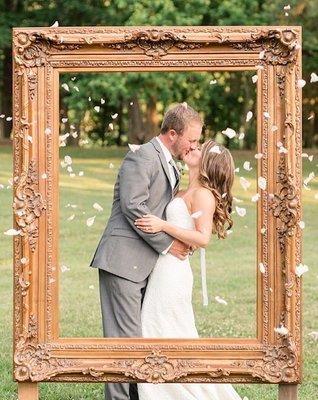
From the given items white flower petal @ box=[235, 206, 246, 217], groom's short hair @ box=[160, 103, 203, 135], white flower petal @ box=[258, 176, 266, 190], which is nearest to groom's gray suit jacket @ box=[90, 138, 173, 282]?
groom's short hair @ box=[160, 103, 203, 135]

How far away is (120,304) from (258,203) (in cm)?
96

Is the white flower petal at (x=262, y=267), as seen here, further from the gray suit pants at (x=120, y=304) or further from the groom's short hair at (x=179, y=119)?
the groom's short hair at (x=179, y=119)

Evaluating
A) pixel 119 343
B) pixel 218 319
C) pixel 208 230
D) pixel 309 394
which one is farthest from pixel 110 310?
pixel 218 319

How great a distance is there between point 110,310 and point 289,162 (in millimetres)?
1289

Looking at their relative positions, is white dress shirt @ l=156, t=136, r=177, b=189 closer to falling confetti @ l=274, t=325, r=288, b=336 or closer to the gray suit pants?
the gray suit pants

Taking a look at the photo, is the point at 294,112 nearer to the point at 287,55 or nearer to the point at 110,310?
the point at 287,55

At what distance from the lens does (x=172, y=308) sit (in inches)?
264

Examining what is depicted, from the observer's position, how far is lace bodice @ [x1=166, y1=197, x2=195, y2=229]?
6.43 meters

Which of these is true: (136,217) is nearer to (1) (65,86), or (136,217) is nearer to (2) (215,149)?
(2) (215,149)

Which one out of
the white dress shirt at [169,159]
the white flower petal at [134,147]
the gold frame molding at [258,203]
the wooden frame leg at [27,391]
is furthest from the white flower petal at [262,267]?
the wooden frame leg at [27,391]

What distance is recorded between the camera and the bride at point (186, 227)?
6445 millimetres

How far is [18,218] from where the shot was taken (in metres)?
6.38

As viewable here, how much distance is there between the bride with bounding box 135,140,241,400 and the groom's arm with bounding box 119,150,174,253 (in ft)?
0.13

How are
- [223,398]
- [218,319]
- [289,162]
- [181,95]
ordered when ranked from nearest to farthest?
1. [289,162]
2. [223,398]
3. [181,95]
4. [218,319]
